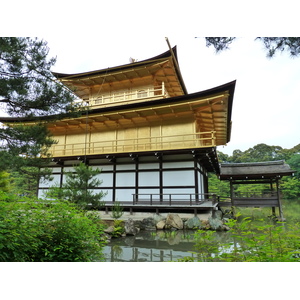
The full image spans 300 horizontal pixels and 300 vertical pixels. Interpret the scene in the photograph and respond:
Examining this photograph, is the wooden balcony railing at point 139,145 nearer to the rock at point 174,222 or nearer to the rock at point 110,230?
the rock at point 174,222

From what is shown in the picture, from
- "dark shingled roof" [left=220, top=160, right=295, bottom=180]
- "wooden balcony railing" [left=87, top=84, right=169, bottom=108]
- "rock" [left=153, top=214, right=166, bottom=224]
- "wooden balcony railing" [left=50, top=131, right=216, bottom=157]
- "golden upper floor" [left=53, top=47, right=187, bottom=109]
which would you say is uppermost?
"golden upper floor" [left=53, top=47, right=187, bottom=109]

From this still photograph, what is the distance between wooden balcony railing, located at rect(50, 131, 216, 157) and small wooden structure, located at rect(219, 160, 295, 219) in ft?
7.22

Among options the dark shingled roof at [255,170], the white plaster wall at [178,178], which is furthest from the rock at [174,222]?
the dark shingled roof at [255,170]

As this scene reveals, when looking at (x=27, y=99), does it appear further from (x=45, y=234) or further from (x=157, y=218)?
(x=157, y=218)

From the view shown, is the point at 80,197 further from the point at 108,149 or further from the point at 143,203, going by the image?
the point at 108,149

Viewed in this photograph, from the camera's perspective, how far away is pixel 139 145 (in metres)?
8.95

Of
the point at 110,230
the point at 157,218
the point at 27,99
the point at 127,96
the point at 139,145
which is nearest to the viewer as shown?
the point at 27,99

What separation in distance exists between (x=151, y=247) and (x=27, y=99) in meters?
4.24

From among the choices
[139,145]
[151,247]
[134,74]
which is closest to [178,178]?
[139,145]

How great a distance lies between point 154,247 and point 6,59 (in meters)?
4.91

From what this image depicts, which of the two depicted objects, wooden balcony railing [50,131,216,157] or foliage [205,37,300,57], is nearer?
foliage [205,37,300,57]

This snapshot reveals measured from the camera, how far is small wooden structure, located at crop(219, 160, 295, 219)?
872cm

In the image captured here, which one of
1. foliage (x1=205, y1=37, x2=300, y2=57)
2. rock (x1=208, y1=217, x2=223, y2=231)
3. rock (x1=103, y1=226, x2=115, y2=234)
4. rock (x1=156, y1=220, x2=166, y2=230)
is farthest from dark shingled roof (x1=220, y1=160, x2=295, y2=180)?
foliage (x1=205, y1=37, x2=300, y2=57)

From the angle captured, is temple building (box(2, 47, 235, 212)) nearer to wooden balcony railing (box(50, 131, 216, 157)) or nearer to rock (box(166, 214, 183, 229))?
wooden balcony railing (box(50, 131, 216, 157))
